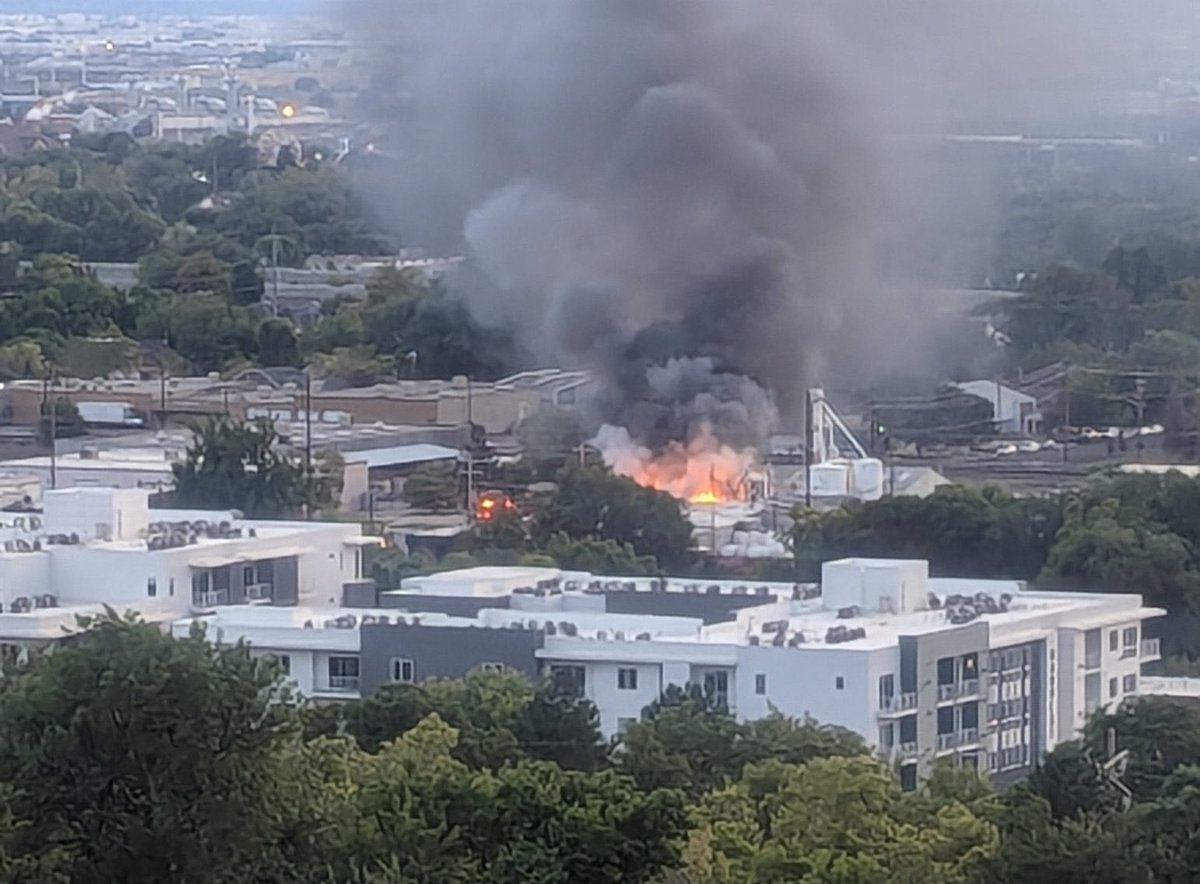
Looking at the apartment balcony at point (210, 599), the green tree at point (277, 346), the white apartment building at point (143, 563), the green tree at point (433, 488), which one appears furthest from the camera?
the green tree at point (277, 346)

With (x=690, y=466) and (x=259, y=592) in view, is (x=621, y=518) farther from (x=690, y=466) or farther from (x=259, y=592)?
(x=259, y=592)

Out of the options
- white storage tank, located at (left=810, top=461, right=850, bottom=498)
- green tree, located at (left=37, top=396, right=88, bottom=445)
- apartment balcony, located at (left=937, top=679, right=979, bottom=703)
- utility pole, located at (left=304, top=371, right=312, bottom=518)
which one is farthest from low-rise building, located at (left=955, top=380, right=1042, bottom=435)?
apartment balcony, located at (left=937, top=679, right=979, bottom=703)

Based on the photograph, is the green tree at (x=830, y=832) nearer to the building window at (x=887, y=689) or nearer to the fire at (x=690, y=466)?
the building window at (x=887, y=689)

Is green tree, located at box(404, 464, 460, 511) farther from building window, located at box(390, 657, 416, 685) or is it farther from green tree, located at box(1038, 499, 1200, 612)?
building window, located at box(390, 657, 416, 685)

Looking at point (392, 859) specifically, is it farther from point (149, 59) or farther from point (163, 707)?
point (149, 59)

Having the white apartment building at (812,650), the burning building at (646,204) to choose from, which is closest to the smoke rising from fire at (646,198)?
the burning building at (646,204)

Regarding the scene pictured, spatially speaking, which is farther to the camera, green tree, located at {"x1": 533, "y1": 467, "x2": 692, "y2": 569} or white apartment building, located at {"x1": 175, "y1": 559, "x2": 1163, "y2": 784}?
green tree, located at {"x1": 533, "y1": 467, "x2": 692, "y2": 569}

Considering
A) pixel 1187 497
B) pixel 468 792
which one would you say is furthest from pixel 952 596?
pixel 468 792
